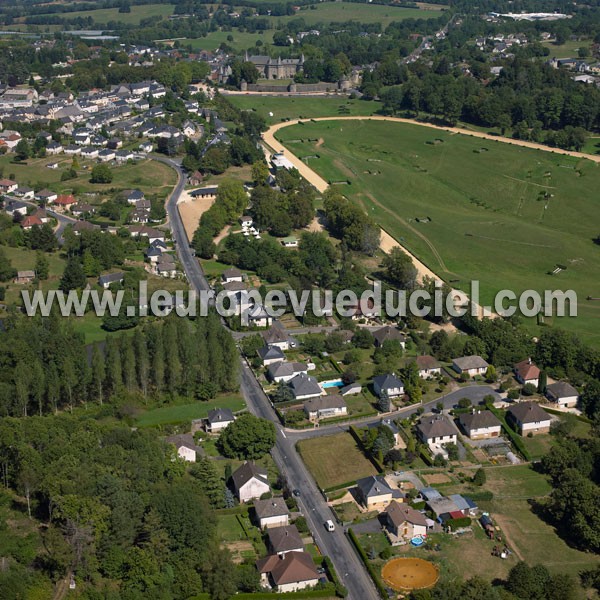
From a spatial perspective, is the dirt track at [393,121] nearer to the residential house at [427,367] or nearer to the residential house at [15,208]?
the residential house at [427,367]

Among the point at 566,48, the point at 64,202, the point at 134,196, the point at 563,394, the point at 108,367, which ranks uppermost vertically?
the point at 566,48

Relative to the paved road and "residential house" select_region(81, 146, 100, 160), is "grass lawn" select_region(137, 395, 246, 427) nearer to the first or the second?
the paved road

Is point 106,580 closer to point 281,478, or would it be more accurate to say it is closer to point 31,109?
point 281,478

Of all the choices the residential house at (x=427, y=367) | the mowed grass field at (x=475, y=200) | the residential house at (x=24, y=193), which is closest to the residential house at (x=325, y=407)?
the residential house at (x=427, y=367)

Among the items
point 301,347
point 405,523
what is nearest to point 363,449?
point 405,523

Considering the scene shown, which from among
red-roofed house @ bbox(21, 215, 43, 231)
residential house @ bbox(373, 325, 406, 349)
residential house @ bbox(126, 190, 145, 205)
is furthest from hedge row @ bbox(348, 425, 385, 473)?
residential house @ bbox(126, 190, 145, 205)

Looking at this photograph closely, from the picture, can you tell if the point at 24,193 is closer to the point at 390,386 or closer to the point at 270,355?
the point at 270,355
